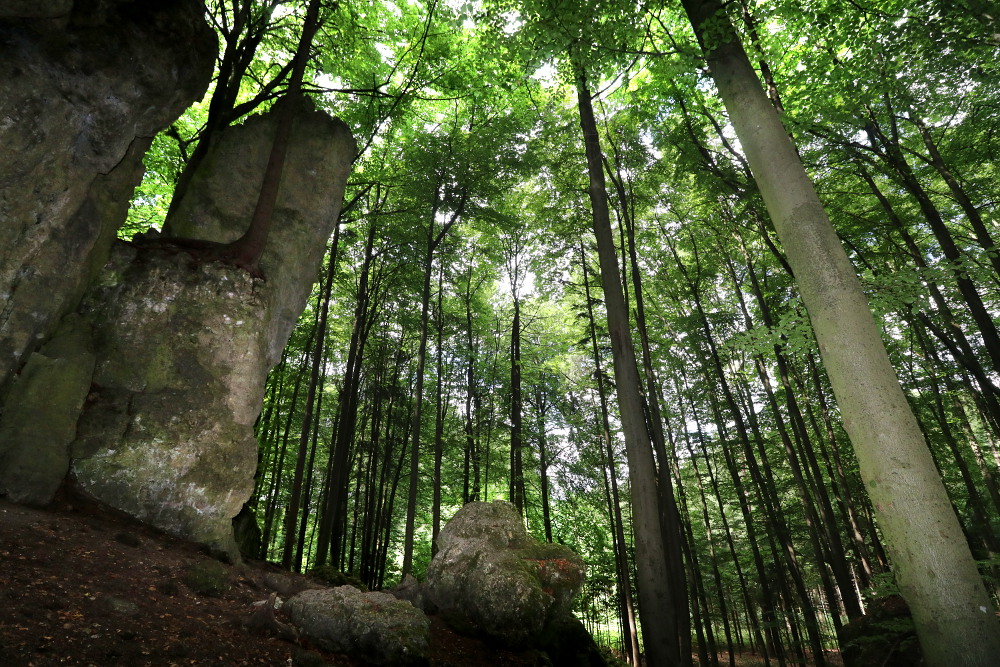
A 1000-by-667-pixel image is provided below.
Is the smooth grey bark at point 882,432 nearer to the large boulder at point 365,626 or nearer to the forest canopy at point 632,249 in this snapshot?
the forest canopy at point 632,249

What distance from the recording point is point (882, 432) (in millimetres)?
2486

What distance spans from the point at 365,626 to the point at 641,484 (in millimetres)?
3407

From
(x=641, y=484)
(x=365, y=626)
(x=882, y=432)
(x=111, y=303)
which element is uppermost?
(x=111, y=303)

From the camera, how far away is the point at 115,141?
530cm

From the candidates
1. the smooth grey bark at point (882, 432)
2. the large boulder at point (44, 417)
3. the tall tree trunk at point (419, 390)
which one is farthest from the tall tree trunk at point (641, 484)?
the large boulder at point (44, 417)

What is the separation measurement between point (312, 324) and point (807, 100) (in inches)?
556

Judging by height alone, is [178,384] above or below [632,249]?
below

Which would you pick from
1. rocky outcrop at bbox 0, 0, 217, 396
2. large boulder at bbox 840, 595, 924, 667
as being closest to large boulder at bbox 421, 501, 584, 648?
large boulder at bbox 840, 595, 924, 667

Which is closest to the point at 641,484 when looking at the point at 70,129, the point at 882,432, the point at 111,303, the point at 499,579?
the point at 499,579

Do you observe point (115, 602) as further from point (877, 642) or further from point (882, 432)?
point (877, 642)

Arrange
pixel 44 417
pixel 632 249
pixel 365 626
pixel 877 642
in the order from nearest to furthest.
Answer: pixel 365 626 < pixel 44 417 < pixel 877 642 < pixel 632 249

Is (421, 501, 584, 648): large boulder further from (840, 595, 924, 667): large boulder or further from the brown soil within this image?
(840, 595, 924, 667): large boulder

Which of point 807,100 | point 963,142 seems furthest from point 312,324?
point 963,142

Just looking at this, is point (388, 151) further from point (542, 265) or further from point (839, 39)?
point (839, 39)
